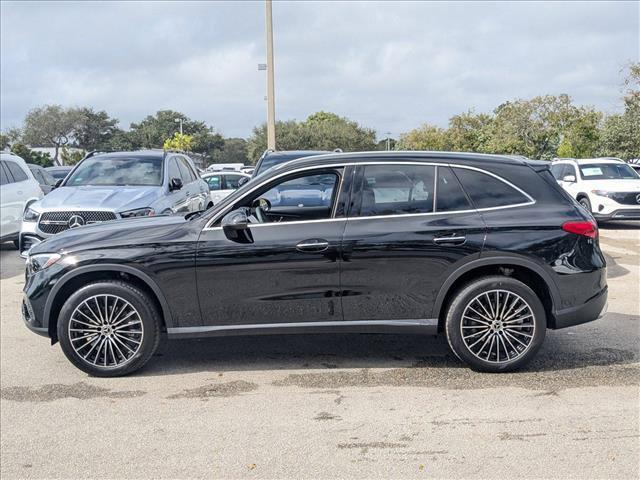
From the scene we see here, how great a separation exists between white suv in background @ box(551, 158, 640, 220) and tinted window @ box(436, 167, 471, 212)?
34.1 feet

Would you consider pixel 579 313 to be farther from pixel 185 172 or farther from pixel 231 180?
pixel 231 180

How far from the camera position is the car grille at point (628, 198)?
15266 mm

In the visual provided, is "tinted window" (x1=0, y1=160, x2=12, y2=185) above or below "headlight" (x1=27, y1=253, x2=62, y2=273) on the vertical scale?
above

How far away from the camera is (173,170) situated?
35.8 feet

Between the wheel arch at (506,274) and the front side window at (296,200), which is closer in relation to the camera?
the wheel arch at (506,274)

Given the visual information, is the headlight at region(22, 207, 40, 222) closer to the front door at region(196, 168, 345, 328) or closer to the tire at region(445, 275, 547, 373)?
the front door at region(196, 168, 345, 328)

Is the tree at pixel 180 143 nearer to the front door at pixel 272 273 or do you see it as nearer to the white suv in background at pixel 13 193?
the white suv in background at pixel 13 193

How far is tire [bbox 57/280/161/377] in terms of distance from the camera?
534 cm

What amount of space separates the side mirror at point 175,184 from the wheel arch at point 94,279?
487 centimetres

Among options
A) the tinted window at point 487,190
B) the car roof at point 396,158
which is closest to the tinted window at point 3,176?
the car roof at point 396,158

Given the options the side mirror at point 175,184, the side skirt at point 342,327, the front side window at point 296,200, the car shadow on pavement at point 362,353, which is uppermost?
the side mirror at point 175,184

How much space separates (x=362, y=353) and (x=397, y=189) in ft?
5.09

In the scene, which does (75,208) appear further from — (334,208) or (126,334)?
(334,208)

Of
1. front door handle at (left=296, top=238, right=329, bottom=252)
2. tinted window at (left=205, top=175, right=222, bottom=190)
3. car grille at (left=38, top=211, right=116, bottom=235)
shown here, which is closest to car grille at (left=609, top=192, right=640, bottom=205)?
tinted window at (left=205, top=175, right=222, bottom=190)
